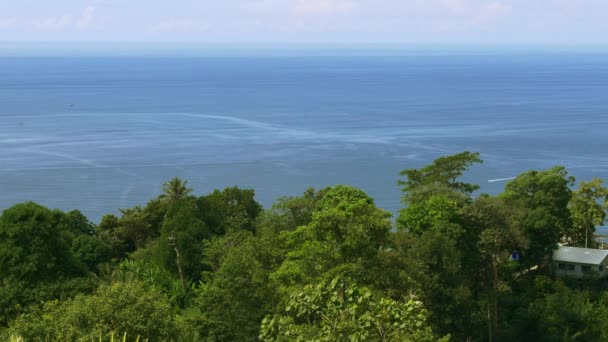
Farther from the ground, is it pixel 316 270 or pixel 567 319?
pixel 316 270

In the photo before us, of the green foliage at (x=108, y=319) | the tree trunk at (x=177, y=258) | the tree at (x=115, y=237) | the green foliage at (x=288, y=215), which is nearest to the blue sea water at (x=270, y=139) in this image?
the tree at (x=115, y=237)

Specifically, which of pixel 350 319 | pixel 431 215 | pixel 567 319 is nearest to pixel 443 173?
pixel 431 215

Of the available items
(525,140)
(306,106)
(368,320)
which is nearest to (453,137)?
(525,140)

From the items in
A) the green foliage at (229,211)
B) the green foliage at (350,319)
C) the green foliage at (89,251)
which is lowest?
the green foliage at (89,251)

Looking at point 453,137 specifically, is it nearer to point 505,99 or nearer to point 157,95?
point 505,99

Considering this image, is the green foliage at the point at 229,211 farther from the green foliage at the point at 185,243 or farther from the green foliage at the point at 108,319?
the green foliage at the point at 108,319

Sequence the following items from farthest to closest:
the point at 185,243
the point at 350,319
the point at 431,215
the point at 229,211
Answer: the point at 229,211 → the point at 185,243 → the point at 431,215 → the point at 350,319

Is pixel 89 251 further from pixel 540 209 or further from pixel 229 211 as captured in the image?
pixel 540 209

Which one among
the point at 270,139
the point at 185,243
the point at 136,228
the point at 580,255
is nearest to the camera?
the point at 185,243
